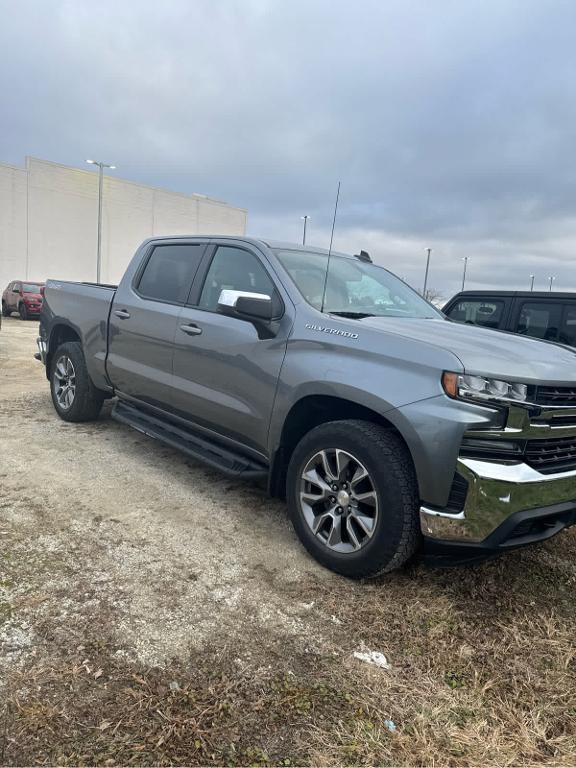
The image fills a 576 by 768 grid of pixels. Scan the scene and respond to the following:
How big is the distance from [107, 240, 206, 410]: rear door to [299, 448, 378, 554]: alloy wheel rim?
1.58 m

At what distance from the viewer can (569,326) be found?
5.89 metres

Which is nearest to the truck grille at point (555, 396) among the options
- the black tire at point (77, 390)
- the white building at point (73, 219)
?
the black tire at point (77, 390)

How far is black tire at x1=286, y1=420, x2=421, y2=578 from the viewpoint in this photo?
2729 millimetres

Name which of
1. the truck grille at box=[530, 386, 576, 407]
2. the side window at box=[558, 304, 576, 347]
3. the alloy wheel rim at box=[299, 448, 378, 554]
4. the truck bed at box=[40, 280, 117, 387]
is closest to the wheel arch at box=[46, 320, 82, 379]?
the truck bed at box=[40, 280, 117, 387]

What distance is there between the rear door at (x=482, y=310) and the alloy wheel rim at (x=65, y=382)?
4.25 meters

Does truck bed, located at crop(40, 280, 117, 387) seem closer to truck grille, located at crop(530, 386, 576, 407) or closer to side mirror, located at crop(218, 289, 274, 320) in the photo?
side mirror, located at crop(218, 289, 274, 320)

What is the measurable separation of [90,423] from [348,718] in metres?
4.44

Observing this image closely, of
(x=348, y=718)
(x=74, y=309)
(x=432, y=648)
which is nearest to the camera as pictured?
(x=348, y=718)

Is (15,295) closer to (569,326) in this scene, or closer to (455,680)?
(569,326)

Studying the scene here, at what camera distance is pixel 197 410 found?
Result: 3.98 m

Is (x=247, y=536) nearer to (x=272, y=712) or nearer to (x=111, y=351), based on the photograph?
(x=272, y=712)

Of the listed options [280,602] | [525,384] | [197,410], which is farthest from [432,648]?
[197,410]

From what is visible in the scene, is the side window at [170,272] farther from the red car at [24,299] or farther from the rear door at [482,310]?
the red car at [24,299]

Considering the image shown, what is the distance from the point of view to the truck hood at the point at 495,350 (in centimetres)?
260
